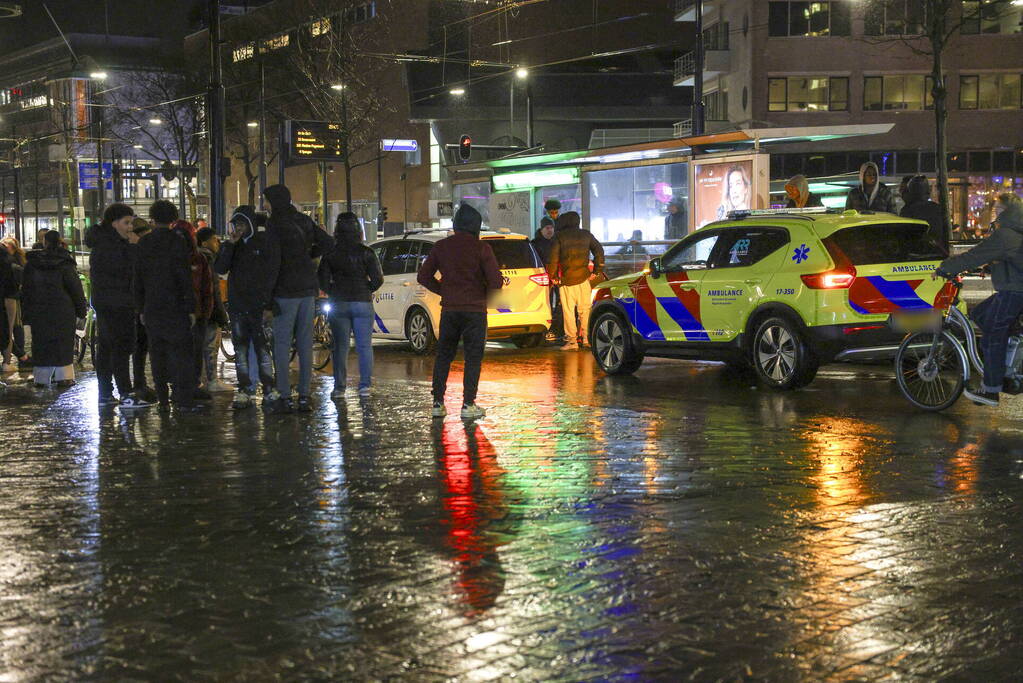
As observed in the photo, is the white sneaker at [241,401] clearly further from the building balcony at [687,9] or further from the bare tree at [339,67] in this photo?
the building balcony at [687,9]

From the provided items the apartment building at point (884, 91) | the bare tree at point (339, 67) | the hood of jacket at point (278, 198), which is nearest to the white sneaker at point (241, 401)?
the hood of jacket at point (278, 198)

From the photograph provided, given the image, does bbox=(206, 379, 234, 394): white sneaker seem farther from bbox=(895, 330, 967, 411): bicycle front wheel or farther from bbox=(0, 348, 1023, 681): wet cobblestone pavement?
bbox=(895, 330, 967, 411): bicycle front wheel

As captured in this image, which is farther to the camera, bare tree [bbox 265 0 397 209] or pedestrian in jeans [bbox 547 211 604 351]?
Answer: bare tree [bbox 265 0 397 209]

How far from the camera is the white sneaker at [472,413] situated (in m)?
11.3

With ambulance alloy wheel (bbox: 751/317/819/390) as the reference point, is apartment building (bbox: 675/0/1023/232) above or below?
above

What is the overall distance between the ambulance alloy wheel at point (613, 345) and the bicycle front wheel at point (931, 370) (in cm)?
389

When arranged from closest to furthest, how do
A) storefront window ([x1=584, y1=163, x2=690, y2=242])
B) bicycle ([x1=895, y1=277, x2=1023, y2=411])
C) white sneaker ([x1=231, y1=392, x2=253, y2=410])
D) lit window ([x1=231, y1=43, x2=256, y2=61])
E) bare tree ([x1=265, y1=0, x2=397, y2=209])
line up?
bicycle ([x1=895, y1=277, x2=1023, y2=411])
white sneaker ([x1=231, y1=392, x2=253, y2=410])
storefront window ([x1=584, y1=163, x2=690, y2=242])
bare tree ([x1=265, y1=0, x2=397, y2=209])
lit window ([x1=231, y1=43, x2=256, y2=61])

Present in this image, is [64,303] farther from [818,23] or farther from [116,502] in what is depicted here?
[818,23]

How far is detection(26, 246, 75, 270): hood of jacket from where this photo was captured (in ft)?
47.8

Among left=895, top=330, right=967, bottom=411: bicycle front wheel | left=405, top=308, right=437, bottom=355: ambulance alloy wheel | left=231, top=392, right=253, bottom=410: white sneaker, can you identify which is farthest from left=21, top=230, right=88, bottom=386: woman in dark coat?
left=895, top=330, right=967, bottom=411: bicycle front wheel

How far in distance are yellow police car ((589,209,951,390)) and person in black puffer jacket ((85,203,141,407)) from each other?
215 inches

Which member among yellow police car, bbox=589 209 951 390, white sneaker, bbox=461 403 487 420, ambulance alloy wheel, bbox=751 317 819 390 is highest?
yellow police car, bbox=589 209 951 390

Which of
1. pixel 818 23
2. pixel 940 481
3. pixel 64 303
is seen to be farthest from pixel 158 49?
pixel 940 481

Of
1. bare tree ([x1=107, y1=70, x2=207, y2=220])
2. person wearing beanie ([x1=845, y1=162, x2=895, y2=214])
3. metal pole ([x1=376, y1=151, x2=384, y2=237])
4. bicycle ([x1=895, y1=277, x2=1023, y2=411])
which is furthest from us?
bare tree ([x1=107, y1=70, x2=207, y2=220])
